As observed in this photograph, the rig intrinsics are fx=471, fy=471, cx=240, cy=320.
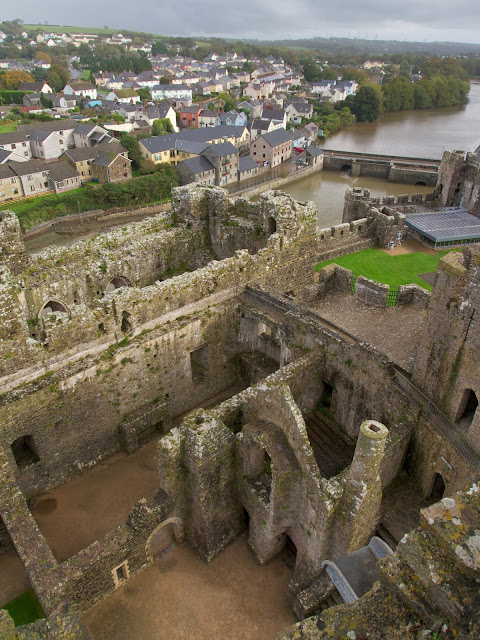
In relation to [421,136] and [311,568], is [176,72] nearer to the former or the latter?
[421,136]

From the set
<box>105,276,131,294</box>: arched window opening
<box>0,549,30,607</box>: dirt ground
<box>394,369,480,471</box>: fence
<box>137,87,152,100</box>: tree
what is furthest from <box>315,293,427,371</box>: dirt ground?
<box>137,87,152,100</box>: tree

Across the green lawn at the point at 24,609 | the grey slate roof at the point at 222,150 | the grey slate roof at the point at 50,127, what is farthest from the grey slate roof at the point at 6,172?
the green lawn at the point at 24,609

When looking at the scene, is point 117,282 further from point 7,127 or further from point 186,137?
point 7,127

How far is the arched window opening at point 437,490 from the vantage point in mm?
11211

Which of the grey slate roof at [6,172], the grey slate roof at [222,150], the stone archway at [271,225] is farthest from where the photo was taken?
the grey slate roof at [222,150]

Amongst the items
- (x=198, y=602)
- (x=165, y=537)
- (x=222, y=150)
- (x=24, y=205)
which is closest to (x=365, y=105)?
(x=222, y=150)

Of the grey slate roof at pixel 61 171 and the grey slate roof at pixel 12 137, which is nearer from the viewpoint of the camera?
the grey slate roof at pixel 61 171

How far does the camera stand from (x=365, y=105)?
92.6 meters

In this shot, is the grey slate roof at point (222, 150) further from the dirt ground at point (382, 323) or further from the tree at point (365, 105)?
the tree at point (365, 105)

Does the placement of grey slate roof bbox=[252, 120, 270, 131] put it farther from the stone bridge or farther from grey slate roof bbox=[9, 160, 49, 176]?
grey slate roof bbox=[9, 160, 49, 176]

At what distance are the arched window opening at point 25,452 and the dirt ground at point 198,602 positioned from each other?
428 centimetres

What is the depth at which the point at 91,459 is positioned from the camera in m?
14.5

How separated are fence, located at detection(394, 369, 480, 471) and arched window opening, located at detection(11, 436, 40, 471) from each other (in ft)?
33.4

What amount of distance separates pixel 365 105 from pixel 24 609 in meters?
99.6
